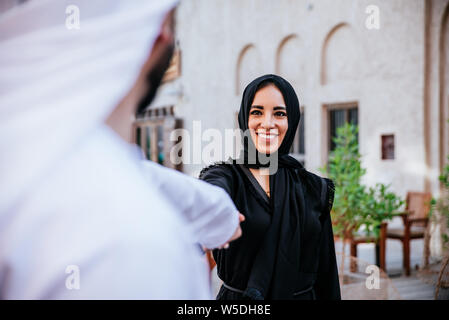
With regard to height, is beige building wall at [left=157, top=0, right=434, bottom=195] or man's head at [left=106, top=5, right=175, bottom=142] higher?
beige building wall at [left=157, top=0, right=434, bottom=195]

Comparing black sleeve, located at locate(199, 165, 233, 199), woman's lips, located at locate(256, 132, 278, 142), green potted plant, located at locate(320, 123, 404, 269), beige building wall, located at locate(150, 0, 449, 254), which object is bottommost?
green potted plant, located at locate(320, 123, 404, 269)

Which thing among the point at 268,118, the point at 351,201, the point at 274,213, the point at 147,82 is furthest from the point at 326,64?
the point at 147,82

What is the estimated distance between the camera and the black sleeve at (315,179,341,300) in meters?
1.48

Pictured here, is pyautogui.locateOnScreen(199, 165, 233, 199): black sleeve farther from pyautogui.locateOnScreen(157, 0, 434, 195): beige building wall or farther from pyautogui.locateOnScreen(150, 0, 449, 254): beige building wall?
pyautogui.locateOnScreen(150, 0, 449, 254): beige building wall

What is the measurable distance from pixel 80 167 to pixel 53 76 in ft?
0.39

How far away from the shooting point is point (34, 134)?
496mm

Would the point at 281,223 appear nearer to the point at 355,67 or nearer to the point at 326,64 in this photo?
the point at 355,67

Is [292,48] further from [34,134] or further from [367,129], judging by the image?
[34,134]

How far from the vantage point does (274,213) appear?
1.34 metres

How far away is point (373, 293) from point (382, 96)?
13.1 ft

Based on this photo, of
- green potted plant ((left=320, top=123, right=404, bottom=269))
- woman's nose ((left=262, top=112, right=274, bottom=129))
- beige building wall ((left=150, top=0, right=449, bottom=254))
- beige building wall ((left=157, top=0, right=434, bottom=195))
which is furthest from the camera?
beige building wall ((left=157, top=0, right=434, bottom=195))

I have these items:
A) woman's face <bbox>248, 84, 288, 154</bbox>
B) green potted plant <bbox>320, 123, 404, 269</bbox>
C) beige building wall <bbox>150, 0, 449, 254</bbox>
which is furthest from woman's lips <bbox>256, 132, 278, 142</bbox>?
beige building wall <bbox>150, 0, 449, 254</bbox>

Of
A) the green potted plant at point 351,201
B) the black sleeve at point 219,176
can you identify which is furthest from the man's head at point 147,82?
the green potted plant at point 351,201

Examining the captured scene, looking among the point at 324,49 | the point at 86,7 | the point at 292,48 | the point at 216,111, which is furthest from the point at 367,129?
the point at 86,7
